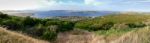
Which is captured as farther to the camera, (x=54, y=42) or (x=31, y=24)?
(x=31, y=24)

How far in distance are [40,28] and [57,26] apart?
6.42ft

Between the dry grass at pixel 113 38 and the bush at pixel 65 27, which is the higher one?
the dry grass at pixel 113 38

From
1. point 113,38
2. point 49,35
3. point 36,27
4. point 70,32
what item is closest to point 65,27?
point 70,32

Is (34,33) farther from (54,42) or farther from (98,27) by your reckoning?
(98,27)

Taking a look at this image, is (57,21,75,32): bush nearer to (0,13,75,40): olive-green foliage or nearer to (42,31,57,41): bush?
(0,13,75,40): olive-green foliage

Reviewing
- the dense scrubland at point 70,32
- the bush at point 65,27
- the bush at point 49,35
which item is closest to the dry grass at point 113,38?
the dense scrubland at point 70,32

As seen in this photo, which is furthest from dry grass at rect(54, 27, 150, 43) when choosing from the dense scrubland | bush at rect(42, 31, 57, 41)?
bush at rect(42, 31, 57, 41)

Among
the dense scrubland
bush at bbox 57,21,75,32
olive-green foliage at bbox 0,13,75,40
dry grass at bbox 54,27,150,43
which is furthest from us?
bush at bbox 57,21,75,32

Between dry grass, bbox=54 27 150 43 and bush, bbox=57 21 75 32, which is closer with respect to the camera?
dry grass, bbox=54 27 150 43

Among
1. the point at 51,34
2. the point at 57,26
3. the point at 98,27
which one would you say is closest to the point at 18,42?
the point at 51,34

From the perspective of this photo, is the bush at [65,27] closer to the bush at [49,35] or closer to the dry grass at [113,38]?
the dry grass at [113,38]

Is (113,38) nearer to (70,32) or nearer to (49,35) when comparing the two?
(49,35)

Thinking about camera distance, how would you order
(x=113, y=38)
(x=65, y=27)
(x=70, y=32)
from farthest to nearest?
(x=65, y=27)
(x=70, y=32)
(x=113, y=38)

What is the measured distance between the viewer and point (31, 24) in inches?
1013
